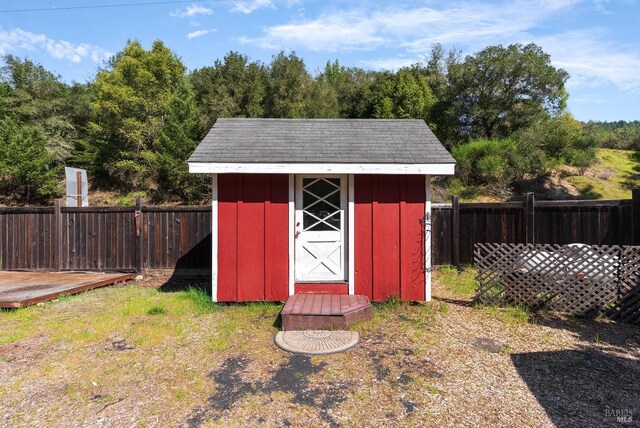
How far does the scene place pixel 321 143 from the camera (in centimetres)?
615

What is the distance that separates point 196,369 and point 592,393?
3.77 m

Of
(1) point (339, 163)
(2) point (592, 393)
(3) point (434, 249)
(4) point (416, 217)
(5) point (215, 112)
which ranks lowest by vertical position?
(2) point (592, 393)

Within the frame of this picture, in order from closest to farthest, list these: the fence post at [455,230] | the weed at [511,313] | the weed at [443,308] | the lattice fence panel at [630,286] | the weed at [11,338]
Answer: the weed at [11,338]
the lattice fence panel at [630,286]
the weed at [511,313]
the weed at [443,308]
the fence post at [455,230]

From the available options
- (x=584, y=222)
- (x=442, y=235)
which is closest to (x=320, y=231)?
(x=442, y=235)

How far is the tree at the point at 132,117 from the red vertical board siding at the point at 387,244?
17886 mm

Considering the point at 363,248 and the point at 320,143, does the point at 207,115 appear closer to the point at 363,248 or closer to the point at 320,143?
the point at 320,143

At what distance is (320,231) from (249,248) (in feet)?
3.93

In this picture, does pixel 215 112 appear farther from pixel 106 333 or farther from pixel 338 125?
pixel 106 333

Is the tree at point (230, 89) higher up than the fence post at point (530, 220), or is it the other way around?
the tree at point (230, 89)

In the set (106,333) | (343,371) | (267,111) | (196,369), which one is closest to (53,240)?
(106,333)

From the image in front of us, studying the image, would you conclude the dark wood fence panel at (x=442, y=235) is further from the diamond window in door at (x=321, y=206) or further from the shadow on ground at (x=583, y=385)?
the shadow on ground at (x=583, y=385)

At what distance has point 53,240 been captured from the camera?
7.97m

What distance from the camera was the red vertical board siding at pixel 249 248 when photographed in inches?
223

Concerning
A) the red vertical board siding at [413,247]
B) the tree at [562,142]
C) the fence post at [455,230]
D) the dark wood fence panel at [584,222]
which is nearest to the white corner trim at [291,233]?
the red vertical board siding at [413,247]
